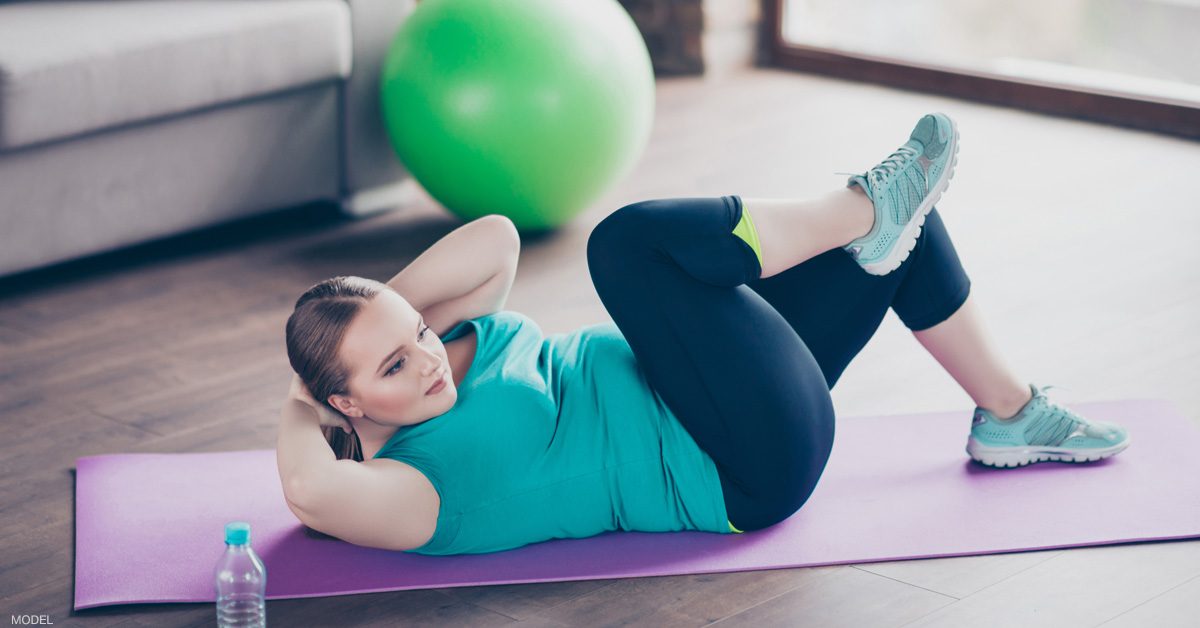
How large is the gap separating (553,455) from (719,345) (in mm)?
262

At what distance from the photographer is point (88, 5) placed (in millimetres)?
3373

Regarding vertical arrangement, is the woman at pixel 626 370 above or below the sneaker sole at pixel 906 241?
below

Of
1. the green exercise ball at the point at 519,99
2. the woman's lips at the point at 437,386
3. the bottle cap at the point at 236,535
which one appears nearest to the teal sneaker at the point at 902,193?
the woman's lips at the point at 437,386

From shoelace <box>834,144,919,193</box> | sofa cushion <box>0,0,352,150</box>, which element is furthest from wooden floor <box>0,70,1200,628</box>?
shoelace <box>834,144,919,193</box>

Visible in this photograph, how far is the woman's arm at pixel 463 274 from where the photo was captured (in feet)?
6.33

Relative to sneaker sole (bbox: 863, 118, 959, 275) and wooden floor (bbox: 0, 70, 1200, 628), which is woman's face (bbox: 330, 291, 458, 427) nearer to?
wooden floor (bbox: 0, 70, 1200, 628)

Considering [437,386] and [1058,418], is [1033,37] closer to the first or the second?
[1058,418]

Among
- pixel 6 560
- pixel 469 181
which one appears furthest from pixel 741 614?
pixel 469 181

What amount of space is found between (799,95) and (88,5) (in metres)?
2.29

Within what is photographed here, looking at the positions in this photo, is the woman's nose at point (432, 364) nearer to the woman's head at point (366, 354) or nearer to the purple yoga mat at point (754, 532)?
the woman's head at point (366, 354)

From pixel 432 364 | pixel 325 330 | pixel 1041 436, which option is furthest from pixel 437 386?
pixel 1041 436

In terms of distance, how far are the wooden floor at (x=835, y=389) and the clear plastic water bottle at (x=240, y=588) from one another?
0.03 metres

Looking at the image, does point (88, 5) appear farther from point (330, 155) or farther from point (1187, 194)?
point (1187, 194)

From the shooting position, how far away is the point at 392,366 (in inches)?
67.7
